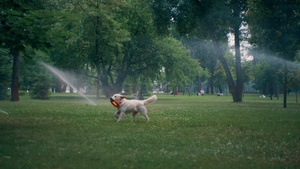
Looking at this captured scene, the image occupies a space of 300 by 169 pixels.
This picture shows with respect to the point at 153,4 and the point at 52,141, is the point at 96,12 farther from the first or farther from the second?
the point at 52,141

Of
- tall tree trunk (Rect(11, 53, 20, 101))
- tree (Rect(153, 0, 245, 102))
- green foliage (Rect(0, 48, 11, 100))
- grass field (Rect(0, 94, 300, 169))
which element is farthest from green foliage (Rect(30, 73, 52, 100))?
grass field (Rect(0, 94, 300, 169))

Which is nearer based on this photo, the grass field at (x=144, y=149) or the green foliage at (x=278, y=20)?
the grass field at (x=144, y=149)

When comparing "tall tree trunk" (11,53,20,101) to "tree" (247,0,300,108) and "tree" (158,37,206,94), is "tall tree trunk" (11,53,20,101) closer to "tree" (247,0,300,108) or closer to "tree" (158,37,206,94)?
"tree" (158,37,206,94)

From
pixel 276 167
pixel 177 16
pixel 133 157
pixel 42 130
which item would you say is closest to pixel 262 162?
pixel 276 167

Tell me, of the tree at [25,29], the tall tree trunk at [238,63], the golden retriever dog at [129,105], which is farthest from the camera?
the tall tree trunk at [238,63]

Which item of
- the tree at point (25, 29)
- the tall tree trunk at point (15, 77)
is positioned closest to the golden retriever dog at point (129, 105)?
the tree at point (25, 29)

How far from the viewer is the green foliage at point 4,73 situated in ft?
105

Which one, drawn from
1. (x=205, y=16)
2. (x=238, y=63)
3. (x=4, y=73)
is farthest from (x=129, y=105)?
(x=238, y=63)

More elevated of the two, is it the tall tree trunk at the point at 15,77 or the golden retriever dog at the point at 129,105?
the tall tree trunk at the point at 15,77

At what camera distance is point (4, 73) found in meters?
33.3

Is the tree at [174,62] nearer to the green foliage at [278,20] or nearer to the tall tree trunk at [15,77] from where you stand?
the green foliage at [278,20]

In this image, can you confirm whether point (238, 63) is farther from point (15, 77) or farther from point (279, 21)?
point (15, 77)

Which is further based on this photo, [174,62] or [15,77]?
[174,62]

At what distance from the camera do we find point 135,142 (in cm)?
758
